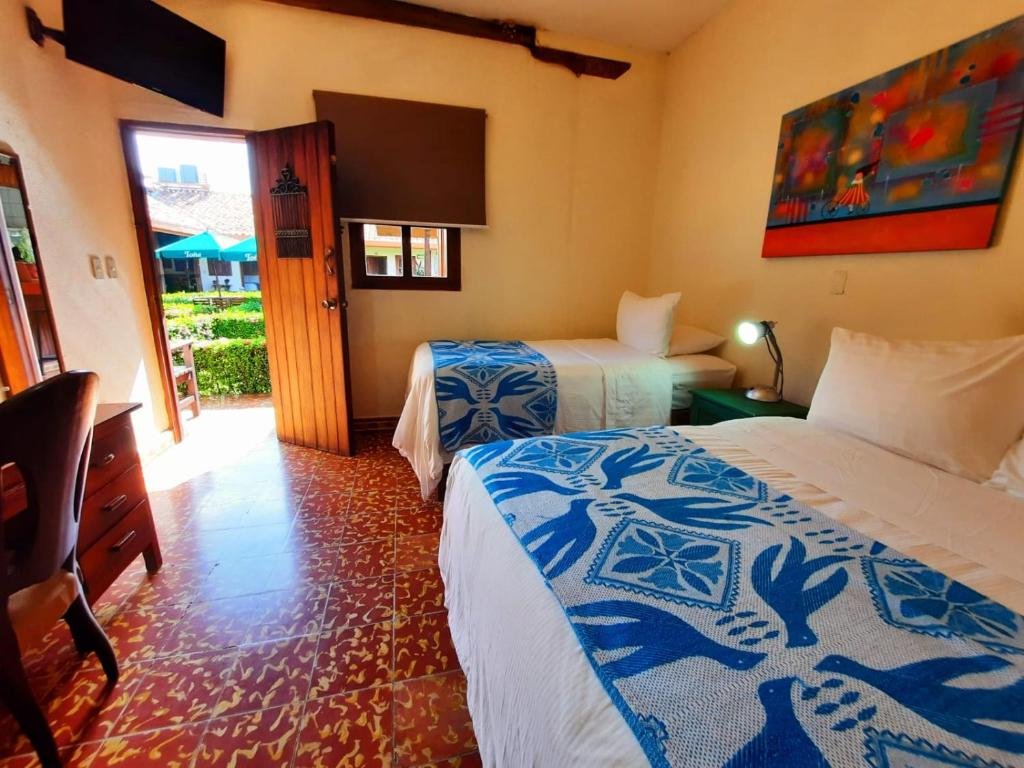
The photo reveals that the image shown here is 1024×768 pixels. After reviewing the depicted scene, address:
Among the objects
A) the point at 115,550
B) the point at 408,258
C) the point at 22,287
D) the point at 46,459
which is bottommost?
the point at 115,550

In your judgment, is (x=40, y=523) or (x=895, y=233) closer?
(x=40, y=523)

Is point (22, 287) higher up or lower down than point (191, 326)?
higher up

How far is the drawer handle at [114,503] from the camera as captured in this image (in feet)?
5.05

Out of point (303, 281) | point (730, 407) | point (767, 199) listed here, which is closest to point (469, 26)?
point (303, 281)

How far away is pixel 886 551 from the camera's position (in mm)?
904

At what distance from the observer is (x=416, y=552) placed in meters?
1.96

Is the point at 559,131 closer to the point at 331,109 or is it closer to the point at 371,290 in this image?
the point at 331,109

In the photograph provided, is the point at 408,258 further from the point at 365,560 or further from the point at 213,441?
the point at 365,560

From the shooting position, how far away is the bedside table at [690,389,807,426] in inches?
83.2

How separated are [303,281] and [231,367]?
211cm

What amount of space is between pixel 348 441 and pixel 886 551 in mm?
2834

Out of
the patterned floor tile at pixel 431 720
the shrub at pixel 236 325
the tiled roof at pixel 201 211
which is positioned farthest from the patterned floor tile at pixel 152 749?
the tiled roof at pixel 201 211

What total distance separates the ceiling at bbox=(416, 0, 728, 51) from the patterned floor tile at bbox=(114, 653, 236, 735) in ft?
12.7

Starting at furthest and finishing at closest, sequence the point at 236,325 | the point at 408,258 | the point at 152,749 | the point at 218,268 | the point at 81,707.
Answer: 1. the point at 218,268
2. the point at 236,325
3. the point at 408,258
4. the point at 81,707
5. the point at 152,749
